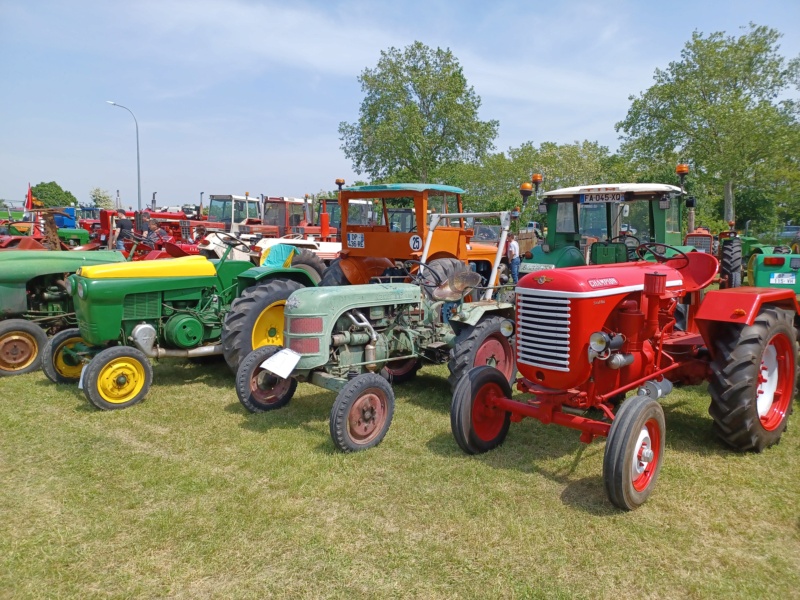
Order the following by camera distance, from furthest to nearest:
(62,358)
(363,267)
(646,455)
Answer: (363,267) → (62,358) → (646,455)

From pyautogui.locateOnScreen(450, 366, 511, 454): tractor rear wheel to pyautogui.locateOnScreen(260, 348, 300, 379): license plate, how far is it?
1.22 metres

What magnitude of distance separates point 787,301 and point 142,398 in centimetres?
545

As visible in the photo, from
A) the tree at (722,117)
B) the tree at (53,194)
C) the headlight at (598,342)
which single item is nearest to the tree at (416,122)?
the tree at (722,117)

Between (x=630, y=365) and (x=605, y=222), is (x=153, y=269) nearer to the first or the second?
(x=630, y=365)

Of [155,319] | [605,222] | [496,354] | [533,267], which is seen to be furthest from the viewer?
[533,267]

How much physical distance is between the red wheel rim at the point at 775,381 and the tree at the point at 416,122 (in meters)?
24.7

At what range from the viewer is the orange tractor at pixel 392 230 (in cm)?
705

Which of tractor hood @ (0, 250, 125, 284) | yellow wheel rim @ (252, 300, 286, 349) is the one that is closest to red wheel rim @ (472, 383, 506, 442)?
yellow wheel rim @ (252, 300, 286, 349)

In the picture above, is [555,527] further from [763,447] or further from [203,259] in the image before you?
[203,259]

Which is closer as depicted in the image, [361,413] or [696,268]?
[361,413]

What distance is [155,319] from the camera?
19.0ft

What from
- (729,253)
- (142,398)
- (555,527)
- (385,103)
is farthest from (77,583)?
(385,103)

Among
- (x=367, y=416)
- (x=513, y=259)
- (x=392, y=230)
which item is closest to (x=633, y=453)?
(x=367, y=416)

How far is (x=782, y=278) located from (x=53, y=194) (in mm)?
59445
